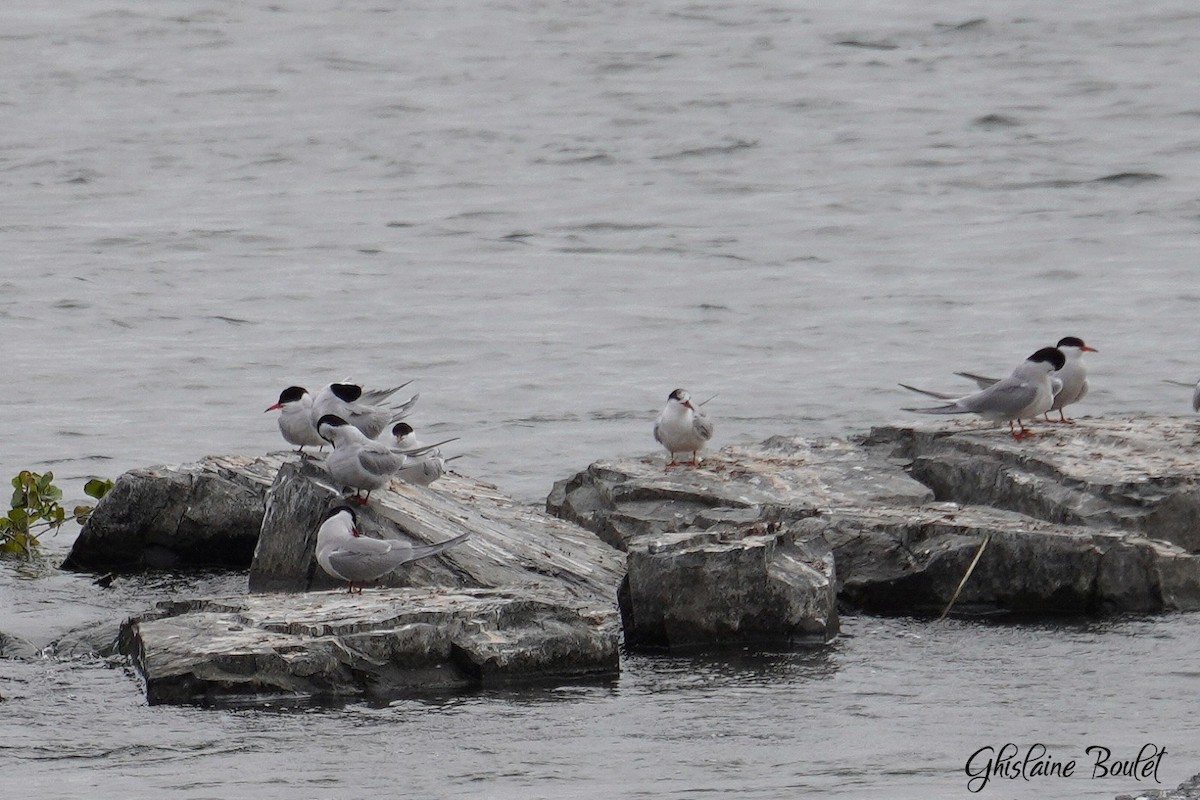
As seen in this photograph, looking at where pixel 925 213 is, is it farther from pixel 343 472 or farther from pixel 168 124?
pixel 343 472

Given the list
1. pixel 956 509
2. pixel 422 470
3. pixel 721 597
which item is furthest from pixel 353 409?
pixel 956 509

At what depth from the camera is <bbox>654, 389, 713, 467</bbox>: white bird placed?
35.0 feet

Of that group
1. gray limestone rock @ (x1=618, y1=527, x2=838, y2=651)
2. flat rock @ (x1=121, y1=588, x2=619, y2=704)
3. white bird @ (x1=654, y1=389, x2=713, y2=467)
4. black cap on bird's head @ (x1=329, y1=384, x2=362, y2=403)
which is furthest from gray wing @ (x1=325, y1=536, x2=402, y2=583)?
white bird @ (x1=654, y1=389, x2=713, y2=467)

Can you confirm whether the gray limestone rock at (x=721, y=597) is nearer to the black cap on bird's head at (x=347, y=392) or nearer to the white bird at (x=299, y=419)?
the black cap on bird's head at (x=347, y=392)

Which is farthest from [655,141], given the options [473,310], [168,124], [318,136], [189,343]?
[189,343]

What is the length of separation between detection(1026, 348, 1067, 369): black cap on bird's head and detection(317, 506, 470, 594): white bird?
12.8 ft

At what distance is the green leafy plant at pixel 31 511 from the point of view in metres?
11.0

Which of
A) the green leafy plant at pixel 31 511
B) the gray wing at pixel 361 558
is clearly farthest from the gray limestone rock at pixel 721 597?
the green leafy plant at pixel 31 511

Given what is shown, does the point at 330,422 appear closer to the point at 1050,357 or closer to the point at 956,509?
the point at 956,509

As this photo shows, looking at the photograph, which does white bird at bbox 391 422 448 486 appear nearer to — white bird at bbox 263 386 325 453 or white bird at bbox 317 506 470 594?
white bird at bbox 263 386 325 453

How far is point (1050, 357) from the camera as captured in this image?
11047 mm
